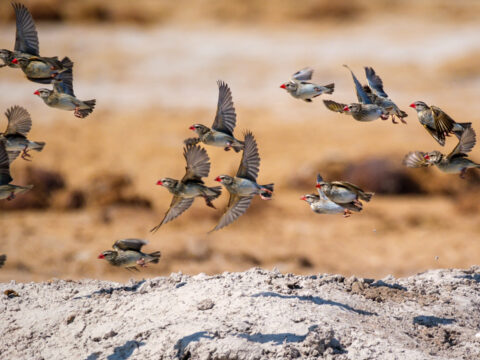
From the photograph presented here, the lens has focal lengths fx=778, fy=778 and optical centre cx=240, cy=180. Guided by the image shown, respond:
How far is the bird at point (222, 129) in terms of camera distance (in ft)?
24.8

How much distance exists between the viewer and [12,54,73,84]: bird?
7500mm

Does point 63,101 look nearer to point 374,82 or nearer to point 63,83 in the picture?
point 63,83

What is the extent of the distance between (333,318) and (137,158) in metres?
16.6

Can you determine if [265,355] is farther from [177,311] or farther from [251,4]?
[251,4]

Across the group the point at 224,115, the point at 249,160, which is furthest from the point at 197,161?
the point at 224,115

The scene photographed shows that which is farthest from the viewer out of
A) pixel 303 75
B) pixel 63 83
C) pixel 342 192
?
pixel 303 75

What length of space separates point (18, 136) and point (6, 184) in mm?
620

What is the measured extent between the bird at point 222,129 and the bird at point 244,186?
23cm

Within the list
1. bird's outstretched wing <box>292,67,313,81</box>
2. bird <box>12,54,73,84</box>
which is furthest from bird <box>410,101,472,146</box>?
bird <box>12,54,73,84</box>

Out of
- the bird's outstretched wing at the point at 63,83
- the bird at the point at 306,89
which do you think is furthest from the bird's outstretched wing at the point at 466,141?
the bird's outstretched wing at the point at 63,83

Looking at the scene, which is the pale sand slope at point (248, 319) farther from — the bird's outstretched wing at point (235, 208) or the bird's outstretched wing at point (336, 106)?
the bird's outstretched wing at point (336, 106)

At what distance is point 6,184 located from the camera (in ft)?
24.7

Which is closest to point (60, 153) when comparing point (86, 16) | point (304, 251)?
point (304, 251)

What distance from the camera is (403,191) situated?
Result: 68.5 ft
